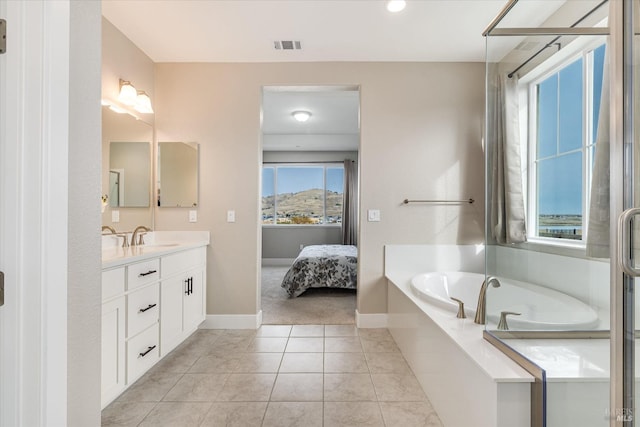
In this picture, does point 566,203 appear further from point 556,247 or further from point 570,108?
point 570,108

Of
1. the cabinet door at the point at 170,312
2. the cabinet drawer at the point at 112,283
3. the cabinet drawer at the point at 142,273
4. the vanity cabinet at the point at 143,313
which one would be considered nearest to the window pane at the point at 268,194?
the vanity cabinet at the point at 143,313

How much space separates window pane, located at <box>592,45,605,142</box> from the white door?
1.60 meters

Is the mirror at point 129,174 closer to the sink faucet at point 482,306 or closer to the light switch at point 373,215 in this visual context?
the light switch at point 373,215

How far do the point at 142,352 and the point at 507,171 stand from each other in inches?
94.5

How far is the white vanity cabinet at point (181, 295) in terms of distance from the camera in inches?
85.2

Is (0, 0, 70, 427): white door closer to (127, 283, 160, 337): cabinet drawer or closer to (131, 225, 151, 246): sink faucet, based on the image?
(127, 283, 160, 337): cabinet drawer

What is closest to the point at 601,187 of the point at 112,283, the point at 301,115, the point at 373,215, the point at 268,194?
the point at 373,215

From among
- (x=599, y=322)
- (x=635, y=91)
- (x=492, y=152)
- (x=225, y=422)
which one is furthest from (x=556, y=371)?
(x=225, y=422)

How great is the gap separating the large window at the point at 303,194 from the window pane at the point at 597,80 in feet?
19.4

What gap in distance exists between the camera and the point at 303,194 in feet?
23.0

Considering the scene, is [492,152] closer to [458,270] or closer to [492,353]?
[492,353]

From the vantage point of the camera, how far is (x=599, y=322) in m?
1.02

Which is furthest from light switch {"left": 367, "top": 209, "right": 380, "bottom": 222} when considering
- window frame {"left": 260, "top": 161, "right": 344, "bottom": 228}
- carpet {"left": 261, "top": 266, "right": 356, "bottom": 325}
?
window frame {"left": 260, "top": 161, "right": 344, "bottom": 228}

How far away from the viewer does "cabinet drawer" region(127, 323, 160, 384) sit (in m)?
1.78
